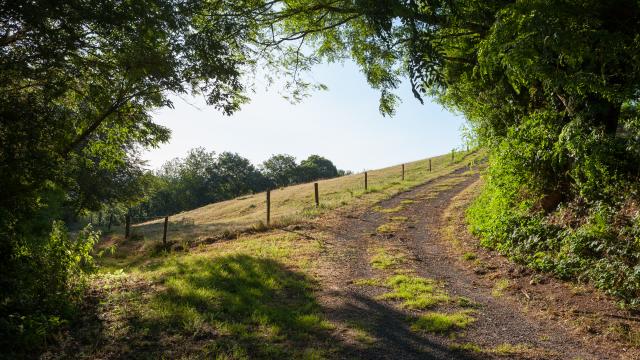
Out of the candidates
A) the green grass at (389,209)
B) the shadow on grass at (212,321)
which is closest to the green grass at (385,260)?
the shadow on grass at (212,321)

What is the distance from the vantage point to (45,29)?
677cm

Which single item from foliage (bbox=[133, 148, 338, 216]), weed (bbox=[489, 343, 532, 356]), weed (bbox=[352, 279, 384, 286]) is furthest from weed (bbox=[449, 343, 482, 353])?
foliage (bbox=[133, 148, 338, 216])

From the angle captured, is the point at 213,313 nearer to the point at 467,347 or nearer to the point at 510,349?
the point at 467,347

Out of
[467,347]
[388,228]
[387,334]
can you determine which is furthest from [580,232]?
[388,228]

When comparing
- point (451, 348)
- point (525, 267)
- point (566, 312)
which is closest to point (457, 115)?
point (525, 267)

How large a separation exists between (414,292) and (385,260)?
272cm

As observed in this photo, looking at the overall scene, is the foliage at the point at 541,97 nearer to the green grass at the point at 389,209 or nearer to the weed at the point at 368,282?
the weed at the point at 368,282

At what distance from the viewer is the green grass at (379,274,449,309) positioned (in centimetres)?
773

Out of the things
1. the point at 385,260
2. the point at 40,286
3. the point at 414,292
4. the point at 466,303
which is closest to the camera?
the point at 40,286

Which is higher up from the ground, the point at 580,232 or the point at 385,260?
the point at 580,232

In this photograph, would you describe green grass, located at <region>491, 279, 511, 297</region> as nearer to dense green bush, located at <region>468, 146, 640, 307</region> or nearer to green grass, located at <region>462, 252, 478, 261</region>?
dense green bush, located at <region>468, 146, 640, 307</region>

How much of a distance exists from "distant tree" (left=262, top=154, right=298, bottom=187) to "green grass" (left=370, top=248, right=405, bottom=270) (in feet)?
320

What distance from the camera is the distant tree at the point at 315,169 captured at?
110 metres

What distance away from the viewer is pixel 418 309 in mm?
Result: 7500
